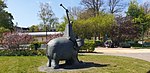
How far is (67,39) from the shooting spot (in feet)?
36.1

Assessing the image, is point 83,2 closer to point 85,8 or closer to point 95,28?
point 85,8

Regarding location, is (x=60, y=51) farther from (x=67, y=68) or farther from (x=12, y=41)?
(x=12, y=41)

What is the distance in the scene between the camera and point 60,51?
1054cm

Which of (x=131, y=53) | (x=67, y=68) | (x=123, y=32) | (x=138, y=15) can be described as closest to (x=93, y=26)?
(x=123, y=32)

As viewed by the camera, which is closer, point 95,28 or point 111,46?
point 111,46

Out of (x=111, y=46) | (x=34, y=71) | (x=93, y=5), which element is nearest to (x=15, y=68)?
(x=34, y=71)

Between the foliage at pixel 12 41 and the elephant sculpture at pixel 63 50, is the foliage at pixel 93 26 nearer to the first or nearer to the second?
the foliage at pixel 12 41

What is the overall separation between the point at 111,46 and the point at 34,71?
27.1 meters

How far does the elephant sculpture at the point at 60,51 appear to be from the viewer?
10531mm

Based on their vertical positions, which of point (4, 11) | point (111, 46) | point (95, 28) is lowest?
point (111, 46)

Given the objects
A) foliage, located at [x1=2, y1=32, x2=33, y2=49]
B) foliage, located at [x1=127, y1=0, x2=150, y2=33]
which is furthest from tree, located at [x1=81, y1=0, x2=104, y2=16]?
foliage, located at [x1=2, y1=32, x2=33, y2=49]

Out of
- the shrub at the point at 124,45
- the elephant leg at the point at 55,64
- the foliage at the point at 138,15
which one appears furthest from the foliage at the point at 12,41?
the foliage at the point at 138,15

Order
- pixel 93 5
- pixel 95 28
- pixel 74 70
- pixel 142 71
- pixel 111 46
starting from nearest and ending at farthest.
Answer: pixel 74 70
pixel 142 71
pixel 111 46
pixel 95 28
pixel 93 5

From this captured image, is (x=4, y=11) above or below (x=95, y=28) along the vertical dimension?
above
